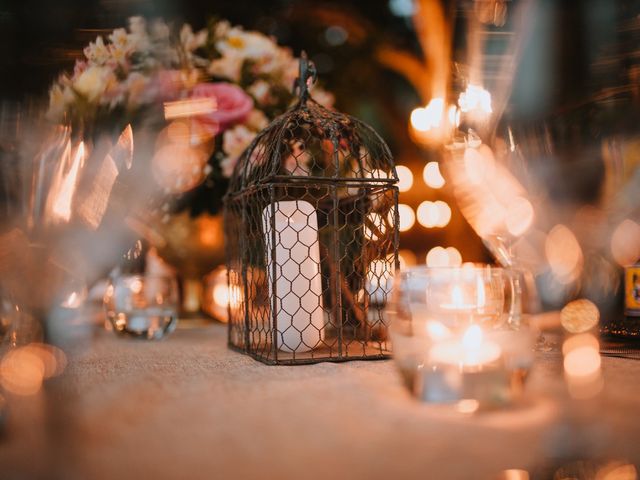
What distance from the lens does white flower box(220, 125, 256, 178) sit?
3.03 ft

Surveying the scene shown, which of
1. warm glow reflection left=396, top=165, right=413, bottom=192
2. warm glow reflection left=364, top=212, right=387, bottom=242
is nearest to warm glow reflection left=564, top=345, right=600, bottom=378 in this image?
warm glow reflection left=364, top=212, right=387, bottom=242

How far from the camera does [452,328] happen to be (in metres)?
0.42

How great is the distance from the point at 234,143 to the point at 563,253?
511mm

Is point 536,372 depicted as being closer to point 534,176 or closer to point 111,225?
point 534,176

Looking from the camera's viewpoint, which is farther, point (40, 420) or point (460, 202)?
point (460, 202)

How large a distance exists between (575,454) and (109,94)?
0.68 metres

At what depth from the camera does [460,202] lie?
696 mm

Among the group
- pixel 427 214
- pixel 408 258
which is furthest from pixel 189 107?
pixel 408 258

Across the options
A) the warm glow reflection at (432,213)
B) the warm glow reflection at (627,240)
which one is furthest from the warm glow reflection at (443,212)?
the warm glow reflection at (627,240)

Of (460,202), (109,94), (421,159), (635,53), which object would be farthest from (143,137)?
(421,159)

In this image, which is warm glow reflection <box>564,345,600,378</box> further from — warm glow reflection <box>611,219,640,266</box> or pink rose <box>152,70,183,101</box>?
pink rose <box>152,70,183,101</box>

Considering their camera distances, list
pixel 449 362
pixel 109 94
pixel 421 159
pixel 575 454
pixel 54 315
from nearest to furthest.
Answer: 1. pixel 575 454
2. pixel 449 362
3. pixel 54 315
4. pixel 109 94
5. pixel 421 159

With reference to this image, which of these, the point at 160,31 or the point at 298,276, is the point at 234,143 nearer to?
the point at 160,31

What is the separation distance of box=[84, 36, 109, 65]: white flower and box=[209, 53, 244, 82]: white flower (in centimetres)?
21
